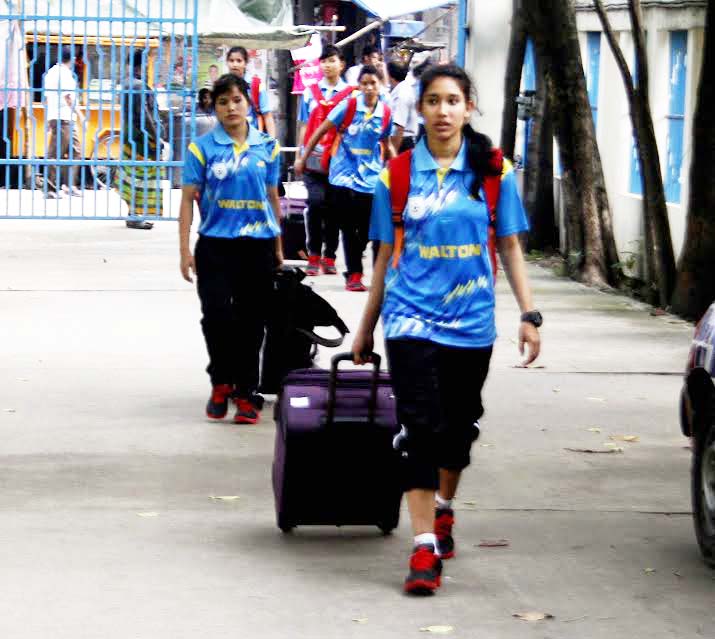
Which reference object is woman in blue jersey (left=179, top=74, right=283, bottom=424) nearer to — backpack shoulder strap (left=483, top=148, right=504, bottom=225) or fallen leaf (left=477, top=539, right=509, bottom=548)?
fallen leaf (left=477, top=539, right=509, bottom=548)

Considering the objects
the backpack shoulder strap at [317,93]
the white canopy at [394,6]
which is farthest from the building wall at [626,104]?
the white canopy at [394,6]

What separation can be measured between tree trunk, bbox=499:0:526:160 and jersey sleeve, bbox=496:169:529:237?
538 inches

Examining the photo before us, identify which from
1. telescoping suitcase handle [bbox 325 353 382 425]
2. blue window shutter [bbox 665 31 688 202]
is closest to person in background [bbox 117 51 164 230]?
blue window shutter [bbox 665 31 688 202]

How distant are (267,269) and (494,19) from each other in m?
15.3

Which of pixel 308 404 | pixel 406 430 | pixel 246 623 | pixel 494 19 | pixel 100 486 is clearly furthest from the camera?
pixel 494 19

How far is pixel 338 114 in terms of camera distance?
45.9ft

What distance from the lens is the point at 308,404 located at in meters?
6.39

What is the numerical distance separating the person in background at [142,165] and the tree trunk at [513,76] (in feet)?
12.3

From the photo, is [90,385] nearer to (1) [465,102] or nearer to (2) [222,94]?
(2) [222,94]

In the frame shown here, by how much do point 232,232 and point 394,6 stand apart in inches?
596

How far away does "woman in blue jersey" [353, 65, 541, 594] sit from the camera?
583 centimetres

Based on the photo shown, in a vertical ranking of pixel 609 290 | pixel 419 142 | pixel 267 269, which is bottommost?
pixel 609 290

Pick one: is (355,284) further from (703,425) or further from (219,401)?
(703,425)

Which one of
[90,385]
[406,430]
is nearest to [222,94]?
[90,385]
